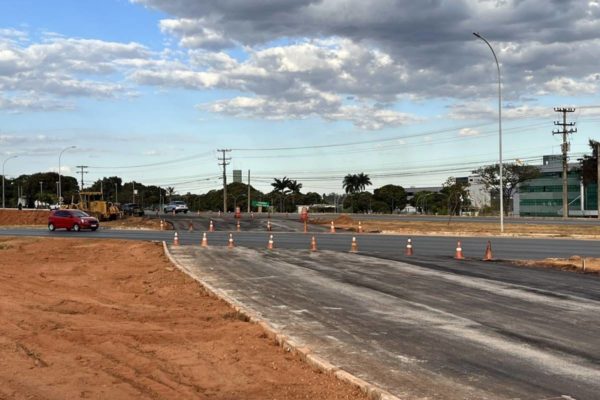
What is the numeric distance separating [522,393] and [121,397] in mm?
4037

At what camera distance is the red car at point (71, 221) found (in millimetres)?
44406

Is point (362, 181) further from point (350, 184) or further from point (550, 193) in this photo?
point (550, 193)

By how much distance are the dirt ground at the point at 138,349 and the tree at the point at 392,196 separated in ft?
423

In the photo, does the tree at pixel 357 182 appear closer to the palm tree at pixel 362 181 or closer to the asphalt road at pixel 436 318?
the palm tree at pixel 362 181

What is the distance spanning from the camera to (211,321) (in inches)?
407

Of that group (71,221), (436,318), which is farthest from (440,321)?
(71,221)

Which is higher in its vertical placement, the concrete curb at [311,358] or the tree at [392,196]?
the tree at [392,196]

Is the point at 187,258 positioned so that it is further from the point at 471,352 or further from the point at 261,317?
the point at 471,352

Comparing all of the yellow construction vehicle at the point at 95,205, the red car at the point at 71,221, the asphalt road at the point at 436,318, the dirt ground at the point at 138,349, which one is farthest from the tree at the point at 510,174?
the dirt ground at the point at 138,349

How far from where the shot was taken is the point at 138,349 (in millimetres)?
8031

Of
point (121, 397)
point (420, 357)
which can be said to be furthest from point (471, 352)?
point (121, 397)

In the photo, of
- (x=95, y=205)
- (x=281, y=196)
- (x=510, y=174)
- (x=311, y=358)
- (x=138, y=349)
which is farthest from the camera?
(x=281, y=196)

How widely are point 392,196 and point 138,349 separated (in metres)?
136

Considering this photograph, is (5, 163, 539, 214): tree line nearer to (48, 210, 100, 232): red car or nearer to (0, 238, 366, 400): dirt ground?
(48, 210, 100, 232): red car
